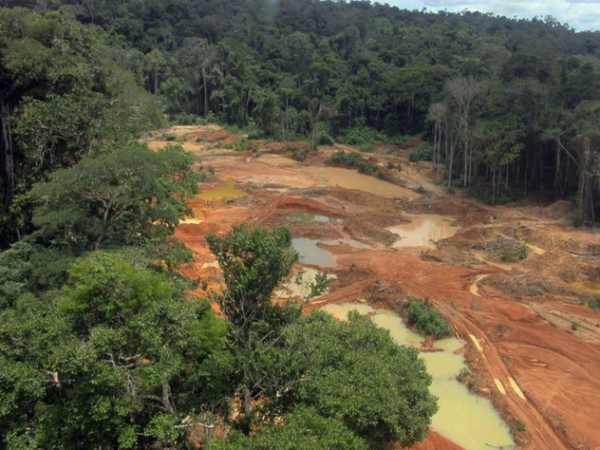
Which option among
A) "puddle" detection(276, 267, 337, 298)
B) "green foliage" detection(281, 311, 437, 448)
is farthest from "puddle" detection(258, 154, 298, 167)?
"green foliage" detection(281, 311, 437, 448)

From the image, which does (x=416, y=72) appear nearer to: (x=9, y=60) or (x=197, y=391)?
(x=9, y=60)

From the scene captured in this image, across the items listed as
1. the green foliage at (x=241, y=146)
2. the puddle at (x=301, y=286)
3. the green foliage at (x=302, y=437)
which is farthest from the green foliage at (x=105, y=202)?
the green foliage at (x=241, y=146)

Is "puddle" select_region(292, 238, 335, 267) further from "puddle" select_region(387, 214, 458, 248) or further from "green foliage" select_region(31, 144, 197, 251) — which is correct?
"green foliage" select_region(31, 144, 197, 251)

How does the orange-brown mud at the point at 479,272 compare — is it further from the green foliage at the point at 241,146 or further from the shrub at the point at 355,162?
the green foliage at the point at 241,146

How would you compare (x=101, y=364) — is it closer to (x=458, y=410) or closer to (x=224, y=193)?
(x=458, y=410)

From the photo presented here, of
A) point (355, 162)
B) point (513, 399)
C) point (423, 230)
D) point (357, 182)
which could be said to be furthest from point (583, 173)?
point (355, 162)

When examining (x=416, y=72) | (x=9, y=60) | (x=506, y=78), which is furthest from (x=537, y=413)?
(x=416, y=72)
